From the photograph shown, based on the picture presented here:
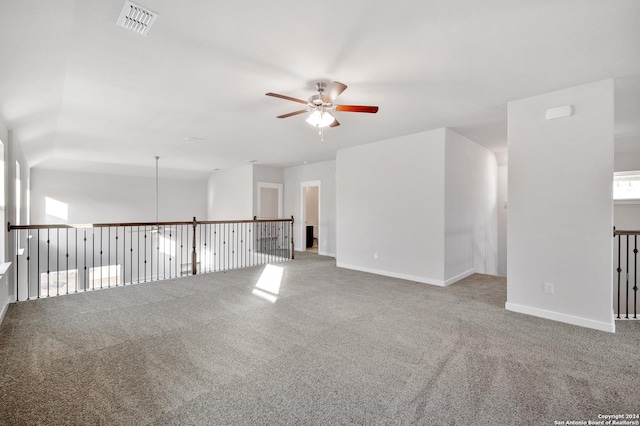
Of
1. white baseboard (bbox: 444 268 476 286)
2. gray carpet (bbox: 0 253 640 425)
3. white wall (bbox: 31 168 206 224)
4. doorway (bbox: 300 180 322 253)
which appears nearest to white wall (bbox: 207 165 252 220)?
white wall (bbox: 31 168 206 224)

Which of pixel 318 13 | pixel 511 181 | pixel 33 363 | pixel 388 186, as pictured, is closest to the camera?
pixel 318 13

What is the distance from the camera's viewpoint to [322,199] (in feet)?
27.4

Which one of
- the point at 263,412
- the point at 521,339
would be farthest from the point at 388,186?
the point at 263,412

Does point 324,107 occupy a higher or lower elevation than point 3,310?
higher

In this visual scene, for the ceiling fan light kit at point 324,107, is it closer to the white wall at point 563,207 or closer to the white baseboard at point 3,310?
the white wall at point 563,207

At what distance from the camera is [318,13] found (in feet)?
6.80

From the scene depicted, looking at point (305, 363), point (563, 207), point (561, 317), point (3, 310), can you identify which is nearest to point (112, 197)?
point (3, 310)

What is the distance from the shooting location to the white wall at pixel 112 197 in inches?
330

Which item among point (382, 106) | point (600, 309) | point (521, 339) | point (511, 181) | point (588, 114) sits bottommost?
point (521, 339)

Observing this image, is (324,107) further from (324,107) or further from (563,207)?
(563,207)

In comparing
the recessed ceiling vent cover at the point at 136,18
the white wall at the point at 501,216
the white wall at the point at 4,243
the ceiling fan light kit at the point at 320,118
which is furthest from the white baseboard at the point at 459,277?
the white wall at the point at 4,243

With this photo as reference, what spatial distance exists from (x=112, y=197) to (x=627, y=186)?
519 inches

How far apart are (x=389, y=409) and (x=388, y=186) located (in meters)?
4.28

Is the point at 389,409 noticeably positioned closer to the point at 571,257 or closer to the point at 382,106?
the point at 571,257
